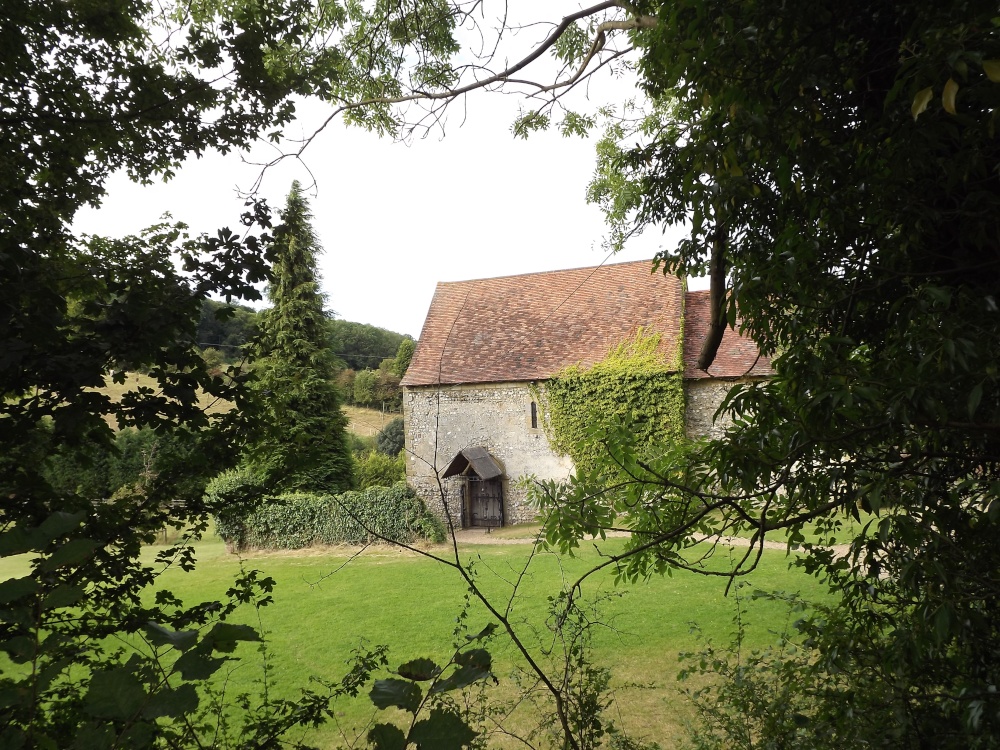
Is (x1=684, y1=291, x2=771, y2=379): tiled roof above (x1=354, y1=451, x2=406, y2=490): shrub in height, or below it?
above

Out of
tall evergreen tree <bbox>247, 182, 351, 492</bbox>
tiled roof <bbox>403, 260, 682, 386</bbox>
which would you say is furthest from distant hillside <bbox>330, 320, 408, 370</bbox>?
tall evergreen tree <bbox>247, 182, 351, 492</bbox>

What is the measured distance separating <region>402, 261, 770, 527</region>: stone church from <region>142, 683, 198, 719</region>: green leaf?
14.6m

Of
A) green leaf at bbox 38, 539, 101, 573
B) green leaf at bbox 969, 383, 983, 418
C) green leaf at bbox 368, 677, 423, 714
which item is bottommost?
green leaf at bbox 368, 677, 423, 714

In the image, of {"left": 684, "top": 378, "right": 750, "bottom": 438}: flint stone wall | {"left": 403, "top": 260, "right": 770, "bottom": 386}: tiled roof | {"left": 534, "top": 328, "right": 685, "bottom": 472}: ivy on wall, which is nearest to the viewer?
{"left": 534, "top": 328, "right": 685, "bottom": 472}: ivy on wall

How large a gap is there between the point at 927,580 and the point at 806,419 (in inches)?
25.5

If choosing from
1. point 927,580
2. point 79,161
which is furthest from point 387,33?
point 927,580

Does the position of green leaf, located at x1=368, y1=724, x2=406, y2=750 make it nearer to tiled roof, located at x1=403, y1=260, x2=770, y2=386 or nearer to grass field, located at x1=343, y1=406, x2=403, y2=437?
tiled roof, located at x1=403, y1=260, x2=770, y2=386

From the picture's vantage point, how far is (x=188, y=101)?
10.9 feet

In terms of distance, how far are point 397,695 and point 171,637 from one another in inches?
13.3

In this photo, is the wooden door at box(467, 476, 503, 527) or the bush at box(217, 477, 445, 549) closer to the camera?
the bush at box(217, 477, 445, 549)

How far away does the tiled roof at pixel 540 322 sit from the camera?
53.7 ft

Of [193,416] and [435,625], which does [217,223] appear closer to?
[193,416]

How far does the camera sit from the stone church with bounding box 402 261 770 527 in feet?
52.3

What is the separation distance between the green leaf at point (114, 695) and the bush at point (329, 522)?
45.3 ft
